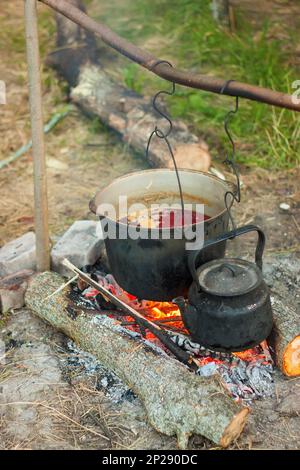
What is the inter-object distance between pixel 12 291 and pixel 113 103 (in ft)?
8.88

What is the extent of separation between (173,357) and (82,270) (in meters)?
1.01

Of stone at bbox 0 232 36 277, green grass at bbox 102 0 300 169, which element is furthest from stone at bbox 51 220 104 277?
green grass at bbox 102 0 300 169

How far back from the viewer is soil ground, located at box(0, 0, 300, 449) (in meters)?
3.29

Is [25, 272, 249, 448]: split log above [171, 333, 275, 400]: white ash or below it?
above

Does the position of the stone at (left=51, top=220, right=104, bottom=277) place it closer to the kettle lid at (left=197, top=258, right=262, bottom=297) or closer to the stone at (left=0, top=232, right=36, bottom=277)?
the stone at (left=0, top=232, right=36, bottom=277)

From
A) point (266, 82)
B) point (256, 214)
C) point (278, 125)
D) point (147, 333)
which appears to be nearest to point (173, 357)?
point (147, 333)

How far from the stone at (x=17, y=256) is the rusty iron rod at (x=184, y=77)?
163 cm

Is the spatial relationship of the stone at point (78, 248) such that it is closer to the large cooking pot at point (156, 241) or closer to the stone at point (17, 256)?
the stone at point (17, 256)

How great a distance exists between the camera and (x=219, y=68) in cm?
724

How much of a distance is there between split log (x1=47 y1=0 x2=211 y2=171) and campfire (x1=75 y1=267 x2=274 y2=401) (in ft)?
5.53

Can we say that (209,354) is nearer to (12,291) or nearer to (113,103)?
(12,291)

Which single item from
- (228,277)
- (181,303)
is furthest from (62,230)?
(228,277)

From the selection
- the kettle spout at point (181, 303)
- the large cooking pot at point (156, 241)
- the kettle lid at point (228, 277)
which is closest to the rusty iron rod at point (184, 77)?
the large cooking pot at point (156, 241)

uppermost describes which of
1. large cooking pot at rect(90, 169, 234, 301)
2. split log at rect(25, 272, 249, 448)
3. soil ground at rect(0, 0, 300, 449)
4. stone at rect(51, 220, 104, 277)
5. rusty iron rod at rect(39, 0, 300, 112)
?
rusty iron rod at rect(39, 0, 300, 112)
